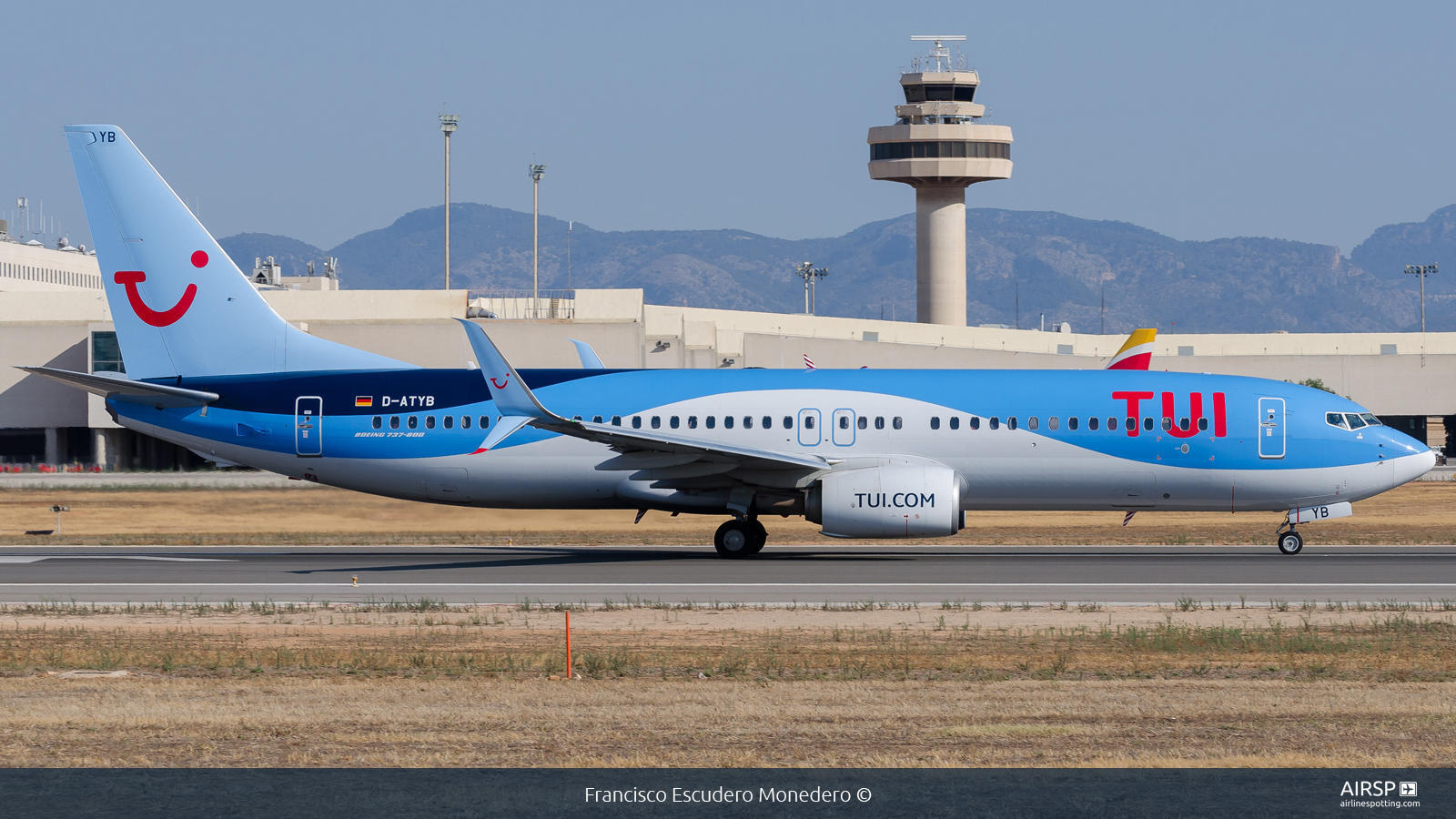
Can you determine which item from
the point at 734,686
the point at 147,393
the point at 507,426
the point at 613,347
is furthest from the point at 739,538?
the point at 613,347

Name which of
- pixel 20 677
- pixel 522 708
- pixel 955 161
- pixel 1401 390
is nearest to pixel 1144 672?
pixel 522 708

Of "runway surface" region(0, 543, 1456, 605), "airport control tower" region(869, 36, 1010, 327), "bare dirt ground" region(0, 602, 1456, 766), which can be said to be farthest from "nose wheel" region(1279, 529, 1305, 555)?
"airport control tower" region(869, 36, 1010, 327)

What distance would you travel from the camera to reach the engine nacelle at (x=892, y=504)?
95.5 ft

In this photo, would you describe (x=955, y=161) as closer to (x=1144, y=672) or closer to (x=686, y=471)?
(x=686, y=471)

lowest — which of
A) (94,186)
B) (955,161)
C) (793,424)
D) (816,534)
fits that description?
(816,534)

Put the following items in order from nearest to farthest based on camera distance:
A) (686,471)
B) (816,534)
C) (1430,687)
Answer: (1430,687) → (686,471) → (816,534)

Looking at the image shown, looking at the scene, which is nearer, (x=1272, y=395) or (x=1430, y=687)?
(x=1430, y=687)

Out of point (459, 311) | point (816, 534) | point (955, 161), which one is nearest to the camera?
point (816, 534)

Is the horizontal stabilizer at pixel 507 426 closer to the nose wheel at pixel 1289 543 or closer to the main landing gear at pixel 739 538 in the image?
the main landing gear at pixel 739 538

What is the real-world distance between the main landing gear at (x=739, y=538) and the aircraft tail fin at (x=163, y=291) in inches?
319

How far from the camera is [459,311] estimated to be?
82750 millimetres

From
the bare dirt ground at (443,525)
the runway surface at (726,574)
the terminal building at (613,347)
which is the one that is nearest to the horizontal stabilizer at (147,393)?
the runway surface at (726,574)

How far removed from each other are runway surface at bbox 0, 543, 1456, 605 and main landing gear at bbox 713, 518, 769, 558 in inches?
14.2

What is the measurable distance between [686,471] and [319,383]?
27.8ft
